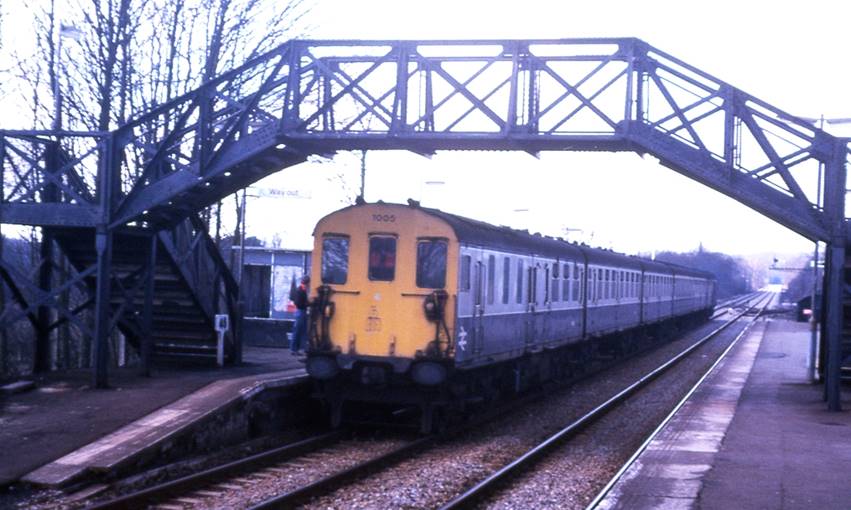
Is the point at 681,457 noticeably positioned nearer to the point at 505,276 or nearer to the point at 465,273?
the point at 465,273

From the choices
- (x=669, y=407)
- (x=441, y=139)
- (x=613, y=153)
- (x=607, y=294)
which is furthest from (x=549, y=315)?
(x=607, y=294)

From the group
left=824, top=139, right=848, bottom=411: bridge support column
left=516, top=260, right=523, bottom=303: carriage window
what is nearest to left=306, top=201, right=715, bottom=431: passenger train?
left=516, top=260, right=523, bottom=303: carriage window

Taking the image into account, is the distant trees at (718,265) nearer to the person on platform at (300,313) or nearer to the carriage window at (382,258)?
the person on platform at (300,313)

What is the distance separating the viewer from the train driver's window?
1475 centimetres

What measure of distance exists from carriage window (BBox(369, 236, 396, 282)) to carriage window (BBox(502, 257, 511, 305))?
8.37 ft

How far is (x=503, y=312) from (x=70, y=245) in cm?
725

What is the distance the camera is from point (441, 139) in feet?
53.0

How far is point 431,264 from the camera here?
14727 millimetres

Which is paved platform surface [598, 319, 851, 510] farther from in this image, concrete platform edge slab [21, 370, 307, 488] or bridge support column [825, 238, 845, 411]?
concrete platform edge slab [21, 370, 307, 488]

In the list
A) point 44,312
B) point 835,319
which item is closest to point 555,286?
point 835,319

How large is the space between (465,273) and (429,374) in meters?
1.57

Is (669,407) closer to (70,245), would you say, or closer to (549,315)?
(549,315)

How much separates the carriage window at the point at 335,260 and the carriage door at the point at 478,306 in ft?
6.20

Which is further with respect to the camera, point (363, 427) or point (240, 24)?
point (240, 24)
